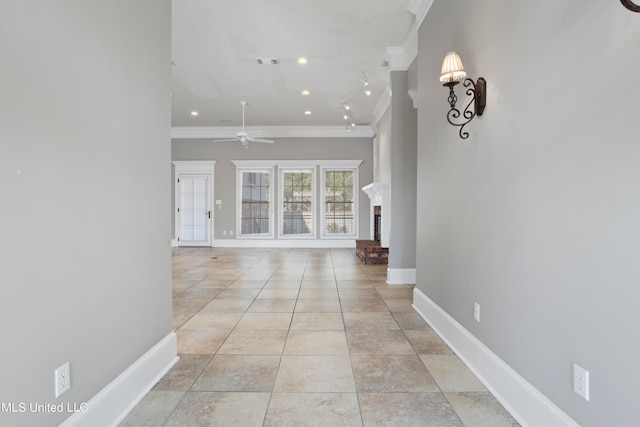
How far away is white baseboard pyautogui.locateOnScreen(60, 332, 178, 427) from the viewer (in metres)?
1.61

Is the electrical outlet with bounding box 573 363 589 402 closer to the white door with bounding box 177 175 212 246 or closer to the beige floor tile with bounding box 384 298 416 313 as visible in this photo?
the beige floor tile with bounding box 384 298 416 313

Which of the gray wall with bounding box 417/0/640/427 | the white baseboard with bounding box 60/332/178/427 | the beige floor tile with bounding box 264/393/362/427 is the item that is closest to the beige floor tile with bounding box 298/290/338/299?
the gray wall with bounding box 417/0/640/427

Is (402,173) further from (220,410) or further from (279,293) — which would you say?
(220,410)

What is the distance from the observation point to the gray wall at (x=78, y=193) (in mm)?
1233

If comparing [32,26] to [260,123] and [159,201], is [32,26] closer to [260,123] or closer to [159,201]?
[159,201]

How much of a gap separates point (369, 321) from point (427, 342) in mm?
658

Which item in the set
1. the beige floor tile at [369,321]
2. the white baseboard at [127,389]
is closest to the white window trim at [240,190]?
the beige floor tile at [369,321]

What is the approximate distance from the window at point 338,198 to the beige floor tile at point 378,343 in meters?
6.78

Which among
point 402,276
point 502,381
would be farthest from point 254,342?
point 402,276

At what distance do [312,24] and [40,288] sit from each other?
155 inches

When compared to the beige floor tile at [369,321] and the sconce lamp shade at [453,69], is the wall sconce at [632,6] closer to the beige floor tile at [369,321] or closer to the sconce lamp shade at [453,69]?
the sconce lamp shade at [453,69]

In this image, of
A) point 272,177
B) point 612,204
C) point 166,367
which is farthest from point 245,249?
point 612,204

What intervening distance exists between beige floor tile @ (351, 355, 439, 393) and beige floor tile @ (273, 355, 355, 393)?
7 cm

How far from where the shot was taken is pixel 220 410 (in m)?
1.91
